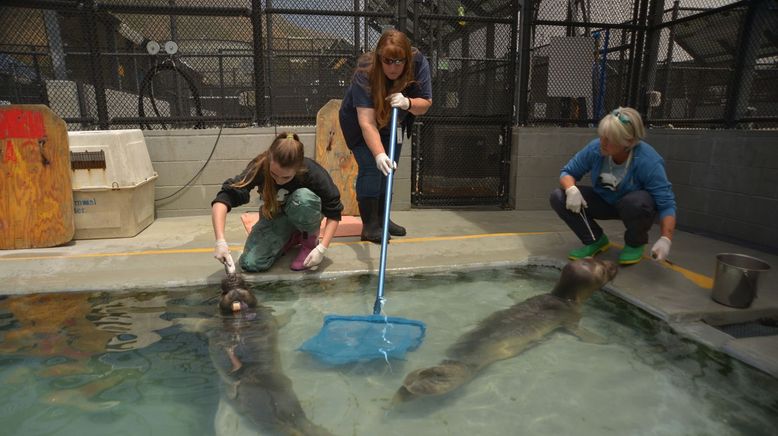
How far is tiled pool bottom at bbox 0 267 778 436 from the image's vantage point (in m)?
2.00

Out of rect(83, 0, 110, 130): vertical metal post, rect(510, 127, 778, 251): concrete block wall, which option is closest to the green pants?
rect(83, 0, 110, 130): vertical metal post

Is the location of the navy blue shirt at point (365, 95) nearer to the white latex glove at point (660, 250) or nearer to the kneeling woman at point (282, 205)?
the kneeling woman at point (282, 205)

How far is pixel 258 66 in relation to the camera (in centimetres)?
561

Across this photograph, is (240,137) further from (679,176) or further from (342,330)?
(679,176)

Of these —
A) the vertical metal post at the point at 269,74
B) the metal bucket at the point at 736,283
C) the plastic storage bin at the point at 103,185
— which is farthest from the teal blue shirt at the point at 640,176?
the plastic storage bin at the point at 103,185

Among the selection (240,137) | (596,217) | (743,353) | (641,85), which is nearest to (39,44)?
(240,137)

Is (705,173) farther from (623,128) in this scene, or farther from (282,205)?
(282,205)

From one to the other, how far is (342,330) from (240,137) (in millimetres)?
3564

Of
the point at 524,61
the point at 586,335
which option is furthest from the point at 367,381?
the point at 524,61

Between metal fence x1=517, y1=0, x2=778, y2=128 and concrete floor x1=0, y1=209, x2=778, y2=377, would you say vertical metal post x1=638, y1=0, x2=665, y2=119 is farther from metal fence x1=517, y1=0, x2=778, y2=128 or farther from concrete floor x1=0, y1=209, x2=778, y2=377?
concrete floor x1=0, y1=209, x2=778, y2=377

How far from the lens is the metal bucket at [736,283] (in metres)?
3.01

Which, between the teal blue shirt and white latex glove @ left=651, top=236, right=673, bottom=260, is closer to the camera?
white latex glove @ left=651, top=236, right=673, bottom=260

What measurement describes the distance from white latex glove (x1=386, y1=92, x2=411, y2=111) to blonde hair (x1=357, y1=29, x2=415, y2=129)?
0.08 metres

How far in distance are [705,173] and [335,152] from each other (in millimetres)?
3780
